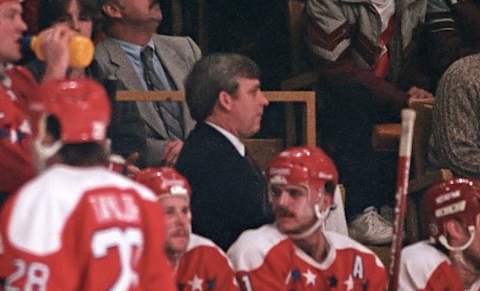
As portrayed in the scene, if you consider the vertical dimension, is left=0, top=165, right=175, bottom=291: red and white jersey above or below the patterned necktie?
above

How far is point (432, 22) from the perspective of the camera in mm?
8328

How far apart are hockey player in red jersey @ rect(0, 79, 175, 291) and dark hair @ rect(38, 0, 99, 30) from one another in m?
1.49

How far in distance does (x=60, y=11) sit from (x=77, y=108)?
1.61 meters

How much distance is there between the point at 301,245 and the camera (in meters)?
6.33

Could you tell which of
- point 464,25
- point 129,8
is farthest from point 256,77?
point 464,25

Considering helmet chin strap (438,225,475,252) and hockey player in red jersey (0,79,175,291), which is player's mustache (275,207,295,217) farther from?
hockey player in red jersey (0,79,175,291)

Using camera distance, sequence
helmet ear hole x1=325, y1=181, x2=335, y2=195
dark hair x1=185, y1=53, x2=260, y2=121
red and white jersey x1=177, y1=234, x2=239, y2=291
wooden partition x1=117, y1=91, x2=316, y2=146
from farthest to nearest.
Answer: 1. wooden partition x1=117, y1=91, x2=316, y2=146
2. dark hair x1=185, y1=53, x2=260, y2=121
3. helmet ear hole x1=325, y1=181, x2=335, y2=195
4. red and white jersey x1=177, y1=234, x2=239, y2=291

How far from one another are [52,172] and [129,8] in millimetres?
2701

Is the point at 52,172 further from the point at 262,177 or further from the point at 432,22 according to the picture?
the point at 432,22

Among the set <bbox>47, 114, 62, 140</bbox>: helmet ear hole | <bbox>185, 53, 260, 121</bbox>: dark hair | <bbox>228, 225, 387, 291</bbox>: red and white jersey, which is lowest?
<bbox>228, 225, 387, 291</bbox>: red and white jersey

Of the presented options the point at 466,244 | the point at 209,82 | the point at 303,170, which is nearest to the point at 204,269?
the point at 303,170

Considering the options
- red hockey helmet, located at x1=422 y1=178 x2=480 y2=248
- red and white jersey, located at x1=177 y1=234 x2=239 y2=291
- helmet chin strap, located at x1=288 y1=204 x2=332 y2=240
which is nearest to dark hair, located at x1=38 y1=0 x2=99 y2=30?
red and white jersey, located at x1=177 y1=234 x2=239 y2=291

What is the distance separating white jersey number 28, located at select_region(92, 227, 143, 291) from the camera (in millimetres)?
4652

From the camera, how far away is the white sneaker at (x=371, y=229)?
772cm
